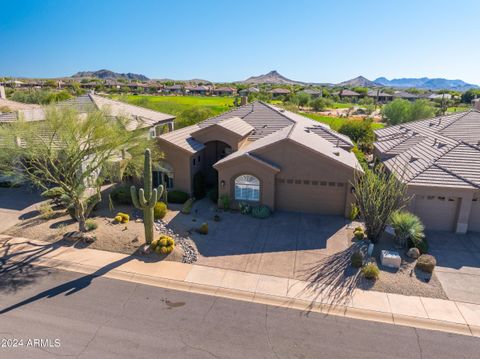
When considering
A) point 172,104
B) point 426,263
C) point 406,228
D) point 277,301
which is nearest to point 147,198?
point 277,301

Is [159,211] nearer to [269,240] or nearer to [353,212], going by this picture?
[269,240]

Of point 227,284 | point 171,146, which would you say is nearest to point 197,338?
point 227,284

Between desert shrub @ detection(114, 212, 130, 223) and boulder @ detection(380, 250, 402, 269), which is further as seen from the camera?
desert shrub @ detection(114, 212, 130, 223)

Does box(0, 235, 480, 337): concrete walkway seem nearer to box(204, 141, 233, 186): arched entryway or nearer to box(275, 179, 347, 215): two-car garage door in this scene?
box(275, 179, 347, 215): two-car garage door

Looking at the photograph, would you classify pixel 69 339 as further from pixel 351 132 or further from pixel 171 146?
pixel 351 132

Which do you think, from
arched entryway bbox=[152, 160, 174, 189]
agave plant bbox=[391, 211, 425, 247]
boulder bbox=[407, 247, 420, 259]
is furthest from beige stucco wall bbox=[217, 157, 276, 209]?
boulder bbox=[407, 247, 420, 259]
